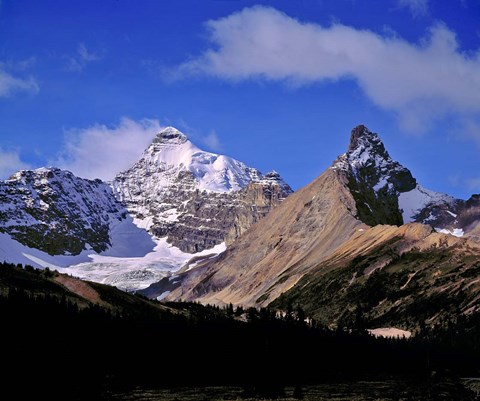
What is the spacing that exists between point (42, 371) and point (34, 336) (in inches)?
534

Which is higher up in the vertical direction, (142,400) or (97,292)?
(97,292)

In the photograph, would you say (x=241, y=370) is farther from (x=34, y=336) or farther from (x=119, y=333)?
(x=34, y=336)

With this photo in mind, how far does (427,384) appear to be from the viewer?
448 ft

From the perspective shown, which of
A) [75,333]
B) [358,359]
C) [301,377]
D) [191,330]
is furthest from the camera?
[358,359]

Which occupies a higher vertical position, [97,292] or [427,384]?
[97,292]

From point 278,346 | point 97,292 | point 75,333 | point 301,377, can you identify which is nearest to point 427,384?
point 301,377

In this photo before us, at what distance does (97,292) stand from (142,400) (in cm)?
8743

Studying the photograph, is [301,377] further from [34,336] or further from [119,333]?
[34,336]

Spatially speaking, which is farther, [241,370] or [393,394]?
[241,370]

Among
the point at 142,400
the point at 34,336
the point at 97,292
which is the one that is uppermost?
the point at 97,292

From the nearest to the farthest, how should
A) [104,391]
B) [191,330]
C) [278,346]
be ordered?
1. [104,391]
2. [191,330]
3. [278,346]

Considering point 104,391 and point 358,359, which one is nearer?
point 104,391

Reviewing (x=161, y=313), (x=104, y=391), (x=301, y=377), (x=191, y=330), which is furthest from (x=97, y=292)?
(x=104, y=391)

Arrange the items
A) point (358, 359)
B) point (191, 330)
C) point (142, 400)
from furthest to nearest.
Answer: point (358, 359), point (191, 330), point (142, 400)
